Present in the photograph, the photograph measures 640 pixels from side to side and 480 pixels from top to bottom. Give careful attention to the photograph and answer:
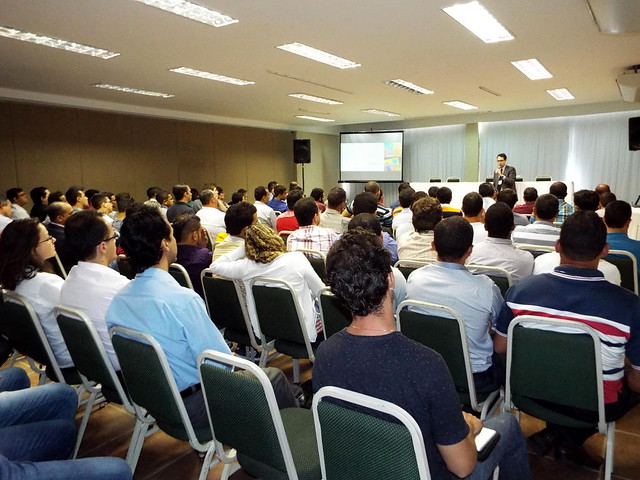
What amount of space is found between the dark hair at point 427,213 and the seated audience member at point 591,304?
4.47ft

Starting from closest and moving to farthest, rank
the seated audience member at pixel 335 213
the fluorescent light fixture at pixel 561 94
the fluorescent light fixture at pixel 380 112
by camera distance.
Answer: the seated audience member at pixel 335 213
the fluorescent light fixture at pixel 561 94
the fluorescent light fixture at pixel 380 112

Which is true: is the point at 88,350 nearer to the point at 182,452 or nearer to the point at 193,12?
the point at 182,452

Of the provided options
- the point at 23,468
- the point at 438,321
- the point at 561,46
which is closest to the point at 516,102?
the point at 561,46

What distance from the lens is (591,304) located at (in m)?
1.78

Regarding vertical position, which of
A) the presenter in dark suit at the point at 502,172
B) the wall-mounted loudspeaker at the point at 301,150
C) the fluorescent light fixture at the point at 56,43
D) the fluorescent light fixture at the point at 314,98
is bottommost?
the presenter in dark suit at the point at 502,172

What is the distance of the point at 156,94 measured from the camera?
8.50 m

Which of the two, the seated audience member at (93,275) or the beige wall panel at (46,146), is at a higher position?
the beige wall panel at (46,146)

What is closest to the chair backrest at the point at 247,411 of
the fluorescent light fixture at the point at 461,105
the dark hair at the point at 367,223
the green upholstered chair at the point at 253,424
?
the green upholstered chair at the point at 253,424

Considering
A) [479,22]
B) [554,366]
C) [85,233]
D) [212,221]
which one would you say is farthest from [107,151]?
[554,366]

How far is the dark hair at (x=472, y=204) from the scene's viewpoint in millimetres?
3832

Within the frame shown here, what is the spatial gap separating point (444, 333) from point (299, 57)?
4.98 m

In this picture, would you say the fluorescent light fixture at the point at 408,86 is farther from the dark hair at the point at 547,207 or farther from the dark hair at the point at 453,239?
the dark hair at the point at 453,239

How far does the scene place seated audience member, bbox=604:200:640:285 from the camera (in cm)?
316

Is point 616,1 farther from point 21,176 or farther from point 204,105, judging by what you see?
point 21,176
